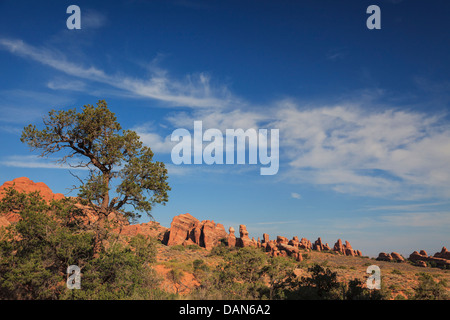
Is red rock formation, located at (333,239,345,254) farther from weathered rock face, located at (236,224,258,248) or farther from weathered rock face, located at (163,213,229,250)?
weathered rock face, located at (163,213,229,250)

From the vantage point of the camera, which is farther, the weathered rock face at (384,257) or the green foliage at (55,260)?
the weathered rock face at (384,257)

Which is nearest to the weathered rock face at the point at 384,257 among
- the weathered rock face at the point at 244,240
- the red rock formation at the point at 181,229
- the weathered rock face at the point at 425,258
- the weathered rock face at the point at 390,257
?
the weathered rock face at the point at 390,257

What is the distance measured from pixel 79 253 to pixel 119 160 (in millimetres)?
6000

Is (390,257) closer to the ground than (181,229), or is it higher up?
closer to the ground

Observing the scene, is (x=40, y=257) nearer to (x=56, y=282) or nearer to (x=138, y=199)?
(x=56, y=282)

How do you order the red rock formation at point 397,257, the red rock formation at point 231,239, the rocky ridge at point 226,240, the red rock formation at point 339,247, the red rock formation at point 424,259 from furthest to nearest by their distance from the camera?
the red rock formation at point 339,247 < the red rock formation at point 231,239 < the red rock formation at point 397,257 < the rocky ridge at point 226,240 < the red rock formation at point 424,259

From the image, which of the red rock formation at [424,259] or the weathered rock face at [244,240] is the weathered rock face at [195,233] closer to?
the weathered rock face at [244,240]

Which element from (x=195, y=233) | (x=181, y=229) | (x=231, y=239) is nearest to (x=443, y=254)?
(x=231, y=239)

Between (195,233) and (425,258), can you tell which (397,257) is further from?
(195,233)

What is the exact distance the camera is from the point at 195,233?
10644 centimetres

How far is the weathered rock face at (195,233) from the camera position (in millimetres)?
103500

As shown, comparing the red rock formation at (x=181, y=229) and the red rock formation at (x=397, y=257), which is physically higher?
the red rock formation at (x=181, y=229)

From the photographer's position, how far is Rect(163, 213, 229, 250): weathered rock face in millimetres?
103500
